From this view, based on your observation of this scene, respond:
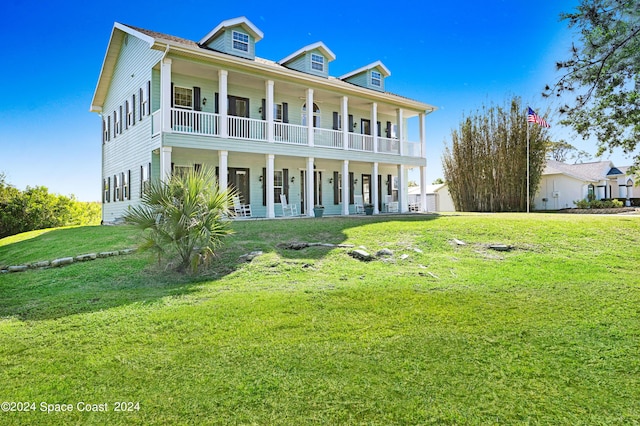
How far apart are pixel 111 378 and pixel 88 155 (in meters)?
21.9

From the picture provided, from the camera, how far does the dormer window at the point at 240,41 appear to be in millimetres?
16250

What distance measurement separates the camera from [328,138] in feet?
59.8

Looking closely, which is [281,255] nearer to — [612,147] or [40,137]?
[612,147]

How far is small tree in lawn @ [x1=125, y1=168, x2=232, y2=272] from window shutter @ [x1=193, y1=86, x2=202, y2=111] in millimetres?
8298

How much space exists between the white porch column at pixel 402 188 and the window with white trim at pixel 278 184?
20.8 ft

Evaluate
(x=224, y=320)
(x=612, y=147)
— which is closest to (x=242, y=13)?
(x=612, y=147)

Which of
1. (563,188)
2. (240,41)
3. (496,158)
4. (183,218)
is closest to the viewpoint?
(183,218)

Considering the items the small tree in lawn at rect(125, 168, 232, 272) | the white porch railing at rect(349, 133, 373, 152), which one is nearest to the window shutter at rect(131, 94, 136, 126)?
the white porch railing at rect(349, 133, 373, 152)

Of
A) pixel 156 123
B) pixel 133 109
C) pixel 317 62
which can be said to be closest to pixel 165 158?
pixel 156 123

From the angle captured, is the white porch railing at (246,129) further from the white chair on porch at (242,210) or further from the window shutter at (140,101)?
the window shutter at (140,101)

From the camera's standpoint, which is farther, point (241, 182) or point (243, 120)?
point (241, 182)

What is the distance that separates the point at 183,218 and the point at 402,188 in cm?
1538

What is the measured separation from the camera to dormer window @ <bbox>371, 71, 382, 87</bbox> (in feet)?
72.2

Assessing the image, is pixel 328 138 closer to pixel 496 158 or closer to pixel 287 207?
pixel 287 207
